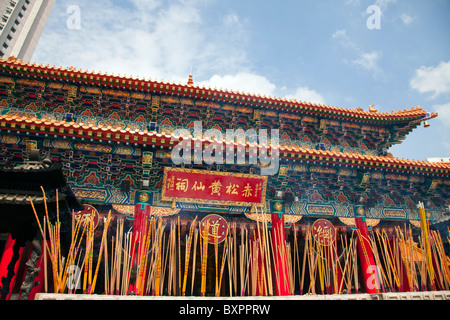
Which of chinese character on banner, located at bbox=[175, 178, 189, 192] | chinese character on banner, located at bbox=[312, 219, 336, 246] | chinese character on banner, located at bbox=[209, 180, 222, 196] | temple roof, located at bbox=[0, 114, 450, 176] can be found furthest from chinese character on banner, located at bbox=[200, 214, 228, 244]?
chinese character on banner, located at bbox=[312, 219, 336, 246]

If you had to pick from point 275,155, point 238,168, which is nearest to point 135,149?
point 238,168

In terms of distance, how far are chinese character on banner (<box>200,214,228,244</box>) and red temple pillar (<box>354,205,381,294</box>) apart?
315 centimetres

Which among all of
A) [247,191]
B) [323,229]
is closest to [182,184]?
[247,191]

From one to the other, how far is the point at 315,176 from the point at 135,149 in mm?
4566

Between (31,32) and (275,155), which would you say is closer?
(275,155)

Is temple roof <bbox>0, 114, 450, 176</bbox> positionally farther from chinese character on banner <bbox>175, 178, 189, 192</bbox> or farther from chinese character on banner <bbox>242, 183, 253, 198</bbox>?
chinese character on banner <bbox>242, 183, 253, 198</bbox>

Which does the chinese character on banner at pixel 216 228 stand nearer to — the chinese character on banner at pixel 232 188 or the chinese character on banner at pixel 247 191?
the chinese character on banner at pixel 232 188

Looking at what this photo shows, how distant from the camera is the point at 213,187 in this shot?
21.2 feet

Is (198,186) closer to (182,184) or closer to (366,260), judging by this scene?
(182,184)

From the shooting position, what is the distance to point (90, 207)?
5.94 metres

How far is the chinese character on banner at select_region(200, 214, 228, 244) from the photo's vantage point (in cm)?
652

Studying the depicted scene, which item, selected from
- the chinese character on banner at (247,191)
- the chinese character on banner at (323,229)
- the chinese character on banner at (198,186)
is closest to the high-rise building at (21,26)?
the chinese character on banner at (198,186)

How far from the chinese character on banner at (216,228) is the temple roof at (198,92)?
386 cm
